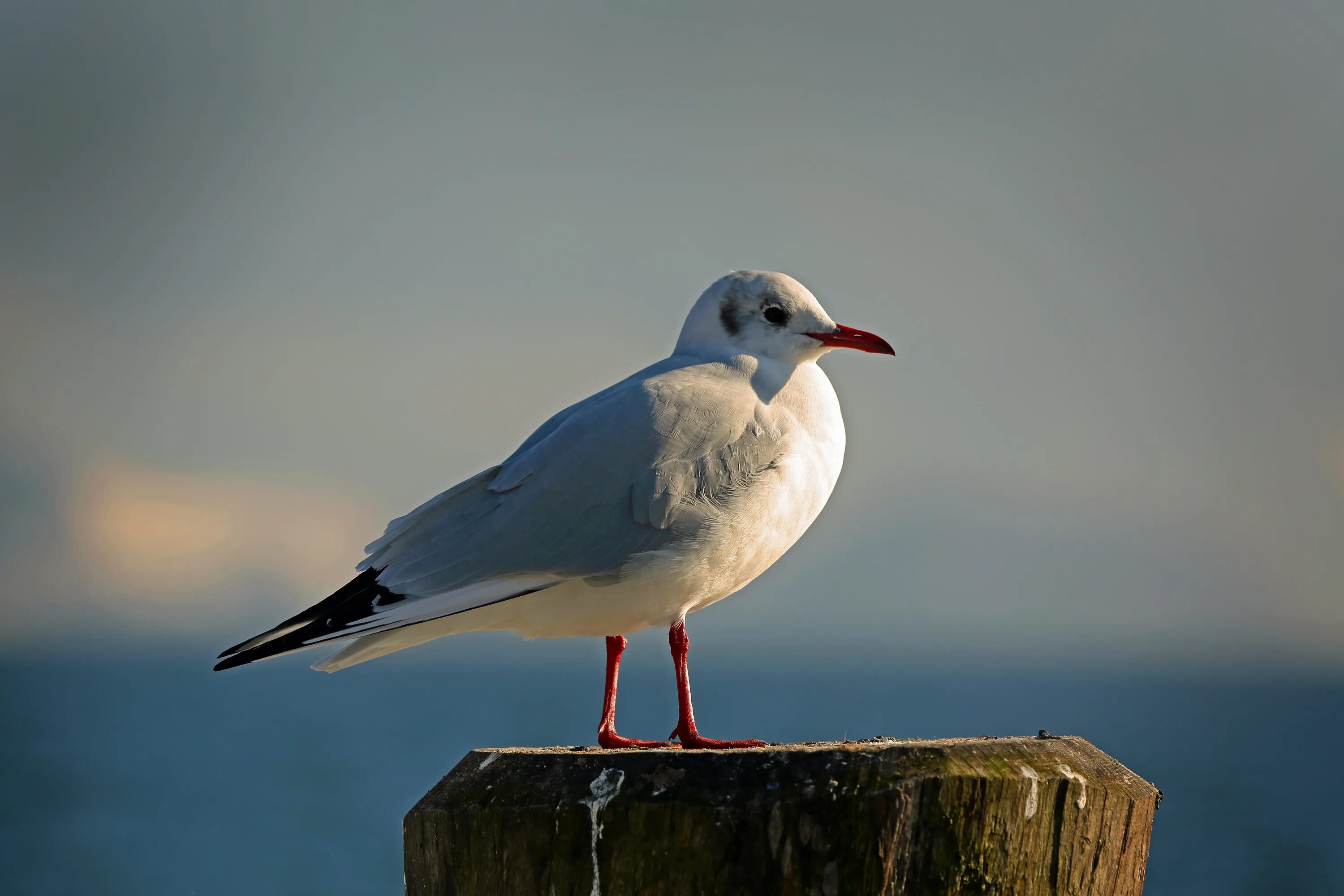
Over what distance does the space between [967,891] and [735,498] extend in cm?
175

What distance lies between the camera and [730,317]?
480 centimetres

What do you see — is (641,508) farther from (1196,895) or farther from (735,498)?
(1196,895)

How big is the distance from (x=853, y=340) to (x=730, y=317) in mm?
466

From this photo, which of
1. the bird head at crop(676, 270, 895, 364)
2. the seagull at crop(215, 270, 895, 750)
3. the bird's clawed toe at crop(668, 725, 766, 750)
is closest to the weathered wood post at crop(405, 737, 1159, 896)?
the bird's clawed toe at crop(668, 725, 766, 750)

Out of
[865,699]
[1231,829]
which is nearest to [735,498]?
[1231,829]

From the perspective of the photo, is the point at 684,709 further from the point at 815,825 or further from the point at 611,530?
the point at 815,825

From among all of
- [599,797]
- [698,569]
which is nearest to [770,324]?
[698,569]

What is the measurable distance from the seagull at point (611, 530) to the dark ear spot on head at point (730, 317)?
30 centimetres

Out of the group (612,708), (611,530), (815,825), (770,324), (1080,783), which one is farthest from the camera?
(770,324)

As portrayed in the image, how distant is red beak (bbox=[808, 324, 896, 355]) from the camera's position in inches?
188

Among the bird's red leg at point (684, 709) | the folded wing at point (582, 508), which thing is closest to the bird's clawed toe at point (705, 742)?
the bird's red leg at point (684, 709)

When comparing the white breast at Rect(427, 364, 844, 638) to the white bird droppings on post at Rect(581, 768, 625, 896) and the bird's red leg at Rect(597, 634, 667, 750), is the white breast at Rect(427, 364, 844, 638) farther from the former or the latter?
the white bird droppings on post at Rect(581, 768, 625, 896)

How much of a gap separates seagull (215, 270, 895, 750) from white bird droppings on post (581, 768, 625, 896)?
104cm

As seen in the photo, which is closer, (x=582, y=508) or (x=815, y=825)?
(x=815, y=825)
